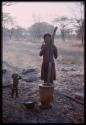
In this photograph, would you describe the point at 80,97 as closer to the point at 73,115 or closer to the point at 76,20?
the point at 73,115

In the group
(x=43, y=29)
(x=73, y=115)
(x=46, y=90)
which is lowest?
(x=73, y=115)

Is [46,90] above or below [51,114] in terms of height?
above

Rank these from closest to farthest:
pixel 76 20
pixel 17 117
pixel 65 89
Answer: pixel 17 117
pixel 65 89
pixel 76 20

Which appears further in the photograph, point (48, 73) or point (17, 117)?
point (48, 73)

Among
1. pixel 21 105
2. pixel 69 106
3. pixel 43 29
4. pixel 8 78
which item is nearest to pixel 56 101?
pixel 69 106

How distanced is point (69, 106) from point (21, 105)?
1322mm

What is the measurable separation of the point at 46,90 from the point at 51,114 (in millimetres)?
625

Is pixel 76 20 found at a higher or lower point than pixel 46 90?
higher

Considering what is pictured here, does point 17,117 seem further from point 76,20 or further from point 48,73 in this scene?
point 76,20

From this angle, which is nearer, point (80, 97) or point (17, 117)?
point (17, 117)

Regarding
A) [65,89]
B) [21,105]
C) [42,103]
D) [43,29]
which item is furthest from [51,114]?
[43,29]

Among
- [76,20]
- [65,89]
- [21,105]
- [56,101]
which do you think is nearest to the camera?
[21,105]

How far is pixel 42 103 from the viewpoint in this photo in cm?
748

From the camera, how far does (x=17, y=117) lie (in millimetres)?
6805
